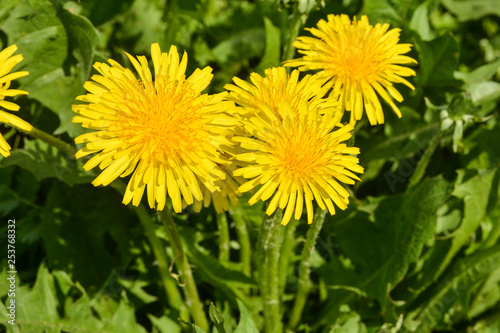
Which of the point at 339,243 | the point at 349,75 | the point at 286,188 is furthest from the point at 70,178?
the point at 339,243

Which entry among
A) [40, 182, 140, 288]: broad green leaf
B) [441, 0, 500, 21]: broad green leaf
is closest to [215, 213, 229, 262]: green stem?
[40, 182, 140, 288]: broad green leaf

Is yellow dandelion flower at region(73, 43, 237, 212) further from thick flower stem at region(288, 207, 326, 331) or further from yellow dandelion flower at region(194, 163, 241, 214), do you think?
thick flower stem at region(288, 207, 326, 331)

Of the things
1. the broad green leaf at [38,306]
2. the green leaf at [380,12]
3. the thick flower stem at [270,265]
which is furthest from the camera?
the green leaf at [380,12]

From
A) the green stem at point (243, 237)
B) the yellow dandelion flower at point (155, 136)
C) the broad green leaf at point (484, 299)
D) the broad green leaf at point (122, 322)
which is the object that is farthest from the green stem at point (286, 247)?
the broad green leaf at point (484, 299)

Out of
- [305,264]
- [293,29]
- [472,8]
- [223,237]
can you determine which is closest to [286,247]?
[305,264]

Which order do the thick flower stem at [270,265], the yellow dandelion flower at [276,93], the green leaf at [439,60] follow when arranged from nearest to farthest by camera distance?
the yellow dandelion flower at [276,93], the thick flower stem at [270,265], the green leaf at [439,60]

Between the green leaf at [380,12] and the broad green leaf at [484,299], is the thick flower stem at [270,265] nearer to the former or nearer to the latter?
the broad green leaf at [484,299]

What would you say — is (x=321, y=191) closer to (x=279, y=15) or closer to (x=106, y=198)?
(x=106, y=198)
